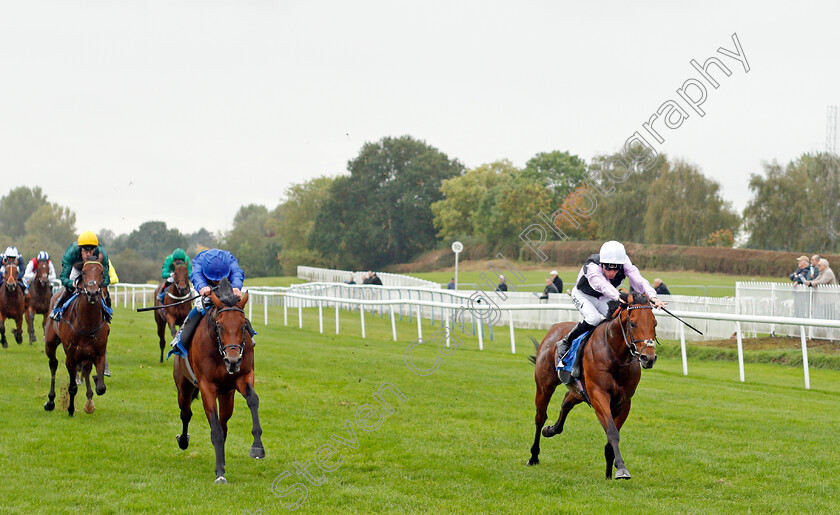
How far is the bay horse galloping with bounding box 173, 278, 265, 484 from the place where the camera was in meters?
6.15

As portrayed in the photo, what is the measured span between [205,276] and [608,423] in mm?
3585

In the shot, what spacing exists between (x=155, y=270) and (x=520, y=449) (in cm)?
5175

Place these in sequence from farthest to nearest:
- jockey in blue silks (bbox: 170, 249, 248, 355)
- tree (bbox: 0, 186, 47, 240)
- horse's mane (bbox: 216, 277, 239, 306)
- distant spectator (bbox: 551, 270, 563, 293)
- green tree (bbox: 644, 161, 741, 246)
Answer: tree (bbox: 0, 186, 47, 240) → green tree (bbox: 644, 161, 741, 246) → distant spectator (bbox: 551, 270, 563, 293) → jockey in blue silks (bbox: 170, 249, 248, 355) → horse's mane (bbox: 216, 277, 239, 306)

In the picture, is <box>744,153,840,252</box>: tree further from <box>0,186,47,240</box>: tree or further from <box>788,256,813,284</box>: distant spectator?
<box>0,186,47,240</box>: tree

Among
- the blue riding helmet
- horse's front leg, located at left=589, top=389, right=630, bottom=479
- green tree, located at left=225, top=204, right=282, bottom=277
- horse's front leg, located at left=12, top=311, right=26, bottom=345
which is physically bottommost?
horse's front leg, located at left=589, top=389, right=630, bottom=479

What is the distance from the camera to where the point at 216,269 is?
6.96 m

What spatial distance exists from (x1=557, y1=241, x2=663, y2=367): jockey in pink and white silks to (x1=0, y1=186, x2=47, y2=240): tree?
10756 centimetres

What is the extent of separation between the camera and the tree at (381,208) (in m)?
66.9

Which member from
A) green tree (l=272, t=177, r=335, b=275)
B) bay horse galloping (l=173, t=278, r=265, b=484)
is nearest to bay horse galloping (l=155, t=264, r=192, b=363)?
bay horse galloping (l=173, t=278, r=265, b=484)

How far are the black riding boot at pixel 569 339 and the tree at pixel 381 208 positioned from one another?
192 feet

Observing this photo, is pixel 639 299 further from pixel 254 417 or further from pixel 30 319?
pixel 30 319

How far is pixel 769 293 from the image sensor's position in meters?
18.5

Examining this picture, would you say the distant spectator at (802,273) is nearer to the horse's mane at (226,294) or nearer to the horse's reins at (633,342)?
the horse's reins at (633,342)

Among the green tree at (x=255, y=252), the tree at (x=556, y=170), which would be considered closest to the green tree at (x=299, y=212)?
the green tree at (x=255, y=252)
